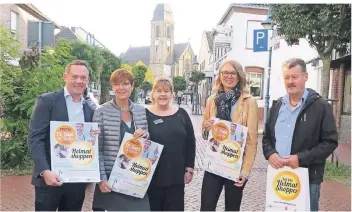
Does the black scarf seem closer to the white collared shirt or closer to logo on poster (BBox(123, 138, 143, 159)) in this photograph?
logo on poster (BBox(123, 138, 143, 159))

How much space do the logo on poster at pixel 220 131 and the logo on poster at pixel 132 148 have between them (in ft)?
2.27

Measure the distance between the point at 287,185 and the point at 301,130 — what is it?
1.57ft

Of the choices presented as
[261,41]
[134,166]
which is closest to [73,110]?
[134,166]

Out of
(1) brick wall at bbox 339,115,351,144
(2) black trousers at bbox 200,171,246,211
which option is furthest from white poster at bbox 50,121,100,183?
(1) brick wall at bbox 339,115,351,144

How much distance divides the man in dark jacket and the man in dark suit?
1.66 metres

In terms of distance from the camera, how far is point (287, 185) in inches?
124

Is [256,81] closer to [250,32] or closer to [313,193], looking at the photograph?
[250,32]

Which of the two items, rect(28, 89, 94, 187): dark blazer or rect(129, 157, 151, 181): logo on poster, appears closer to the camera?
rect(28, 89, 94, 187): dark blazer

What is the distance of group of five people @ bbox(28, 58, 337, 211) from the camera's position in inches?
123

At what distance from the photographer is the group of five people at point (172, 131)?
10.2 feet

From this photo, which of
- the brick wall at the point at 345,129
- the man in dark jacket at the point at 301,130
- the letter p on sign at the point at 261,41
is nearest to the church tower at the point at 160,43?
the brick wall at the point at 345,129

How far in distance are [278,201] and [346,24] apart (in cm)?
601

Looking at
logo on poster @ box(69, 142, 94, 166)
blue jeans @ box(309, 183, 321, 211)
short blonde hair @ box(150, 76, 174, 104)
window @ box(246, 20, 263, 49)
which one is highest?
window @ box(246, 20, 263, 49)

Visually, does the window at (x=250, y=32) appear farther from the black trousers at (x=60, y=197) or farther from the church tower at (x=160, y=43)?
the church tower at (x=160, y=43)
